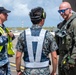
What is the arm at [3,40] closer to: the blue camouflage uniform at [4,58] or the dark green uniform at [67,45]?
the blue camouflage uniform at [4,58]

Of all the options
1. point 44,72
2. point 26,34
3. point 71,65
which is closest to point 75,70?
point 71,65

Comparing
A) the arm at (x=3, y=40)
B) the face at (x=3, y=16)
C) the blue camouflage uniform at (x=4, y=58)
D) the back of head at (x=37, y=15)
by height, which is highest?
the back of head at (x=37, y=15)

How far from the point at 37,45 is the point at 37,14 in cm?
50

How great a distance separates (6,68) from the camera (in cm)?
606

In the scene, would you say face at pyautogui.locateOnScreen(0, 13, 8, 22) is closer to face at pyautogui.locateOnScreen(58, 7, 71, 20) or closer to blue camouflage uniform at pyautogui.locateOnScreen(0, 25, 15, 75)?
blue camouflage uniform at pyautogui.locateOnScreen(0, 25, 15, 75)

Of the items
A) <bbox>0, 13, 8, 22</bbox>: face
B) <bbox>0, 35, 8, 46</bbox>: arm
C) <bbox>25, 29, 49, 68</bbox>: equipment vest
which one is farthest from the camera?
<bbox>0, 13, 8, 22</bbox>: face

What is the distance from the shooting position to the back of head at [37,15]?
5.34 meters

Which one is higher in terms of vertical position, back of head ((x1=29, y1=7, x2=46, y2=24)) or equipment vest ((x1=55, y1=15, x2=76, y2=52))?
back of head ((x1=29, y1=7, x2=46, y2=24))

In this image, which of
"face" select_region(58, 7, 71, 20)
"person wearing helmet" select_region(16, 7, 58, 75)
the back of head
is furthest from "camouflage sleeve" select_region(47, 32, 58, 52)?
"face" select_region(58, 7, 71, 20)

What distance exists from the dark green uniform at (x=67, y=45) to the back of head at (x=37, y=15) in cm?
68

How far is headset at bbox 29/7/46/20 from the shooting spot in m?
5.34

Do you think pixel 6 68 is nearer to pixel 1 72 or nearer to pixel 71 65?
pixel 1 72

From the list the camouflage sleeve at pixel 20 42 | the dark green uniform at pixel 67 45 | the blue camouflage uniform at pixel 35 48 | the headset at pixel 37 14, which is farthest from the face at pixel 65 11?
the camouflage sleeve at pixel 20 42

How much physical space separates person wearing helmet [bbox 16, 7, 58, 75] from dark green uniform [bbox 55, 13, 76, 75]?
1.61ft
